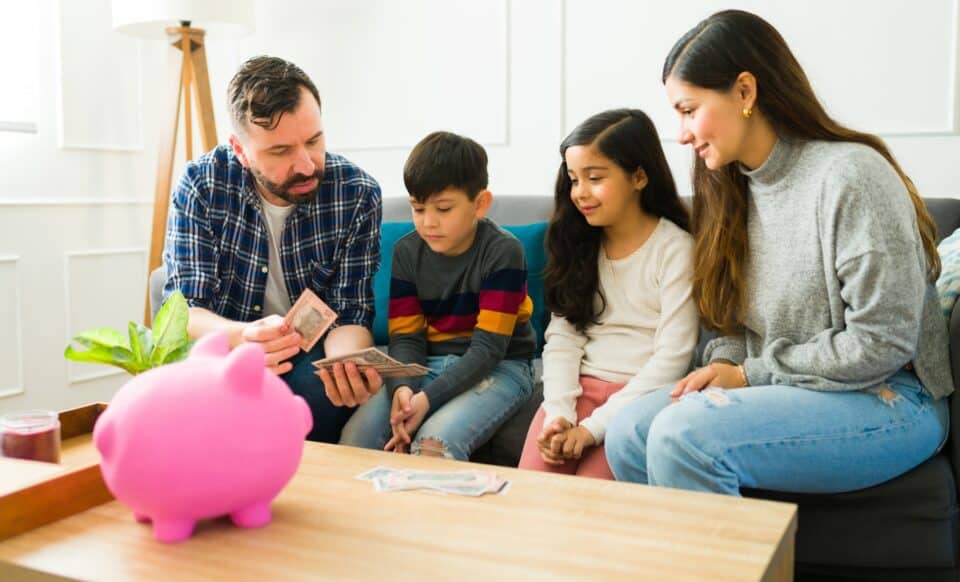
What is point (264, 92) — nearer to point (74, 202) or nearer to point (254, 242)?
point (254, 242)

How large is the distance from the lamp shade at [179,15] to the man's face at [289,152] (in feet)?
4.12

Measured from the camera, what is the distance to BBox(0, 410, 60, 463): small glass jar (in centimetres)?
131

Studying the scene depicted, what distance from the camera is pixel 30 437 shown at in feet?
4.29

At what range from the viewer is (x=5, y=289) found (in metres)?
3.04

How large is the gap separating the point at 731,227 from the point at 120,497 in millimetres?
1199

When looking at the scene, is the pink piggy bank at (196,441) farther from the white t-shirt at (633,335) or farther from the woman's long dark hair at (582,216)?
the woman's long dark hair at (582,216)

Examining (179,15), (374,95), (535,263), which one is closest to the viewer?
(535,263)

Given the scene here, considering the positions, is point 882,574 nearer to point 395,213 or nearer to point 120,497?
point 120,497

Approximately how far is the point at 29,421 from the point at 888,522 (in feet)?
4.59

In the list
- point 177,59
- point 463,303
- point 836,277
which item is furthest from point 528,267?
point 177,59

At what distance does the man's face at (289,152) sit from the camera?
188 cm

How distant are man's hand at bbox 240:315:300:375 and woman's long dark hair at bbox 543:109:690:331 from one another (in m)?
0.57

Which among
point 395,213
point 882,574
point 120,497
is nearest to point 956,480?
point 882,574

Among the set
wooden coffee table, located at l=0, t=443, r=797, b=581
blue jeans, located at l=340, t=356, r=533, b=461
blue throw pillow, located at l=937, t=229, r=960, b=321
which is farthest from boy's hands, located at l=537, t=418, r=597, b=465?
blue throw pillow, located at l=937, t=229, r=960, b=321
